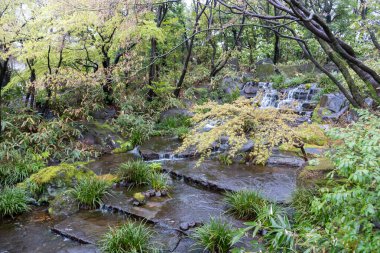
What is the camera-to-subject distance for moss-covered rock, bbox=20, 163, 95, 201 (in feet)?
22.1

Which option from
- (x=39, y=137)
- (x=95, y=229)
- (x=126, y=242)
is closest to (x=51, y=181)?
(x=95, y=229)

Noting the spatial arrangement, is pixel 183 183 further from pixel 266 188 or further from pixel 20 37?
pixel 20 37

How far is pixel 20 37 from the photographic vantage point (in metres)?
9.45

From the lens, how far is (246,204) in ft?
18.4

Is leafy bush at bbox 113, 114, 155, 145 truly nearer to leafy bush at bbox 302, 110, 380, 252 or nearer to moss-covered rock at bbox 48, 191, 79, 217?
moss-covered rock at bbox 48, 191, 79, 217

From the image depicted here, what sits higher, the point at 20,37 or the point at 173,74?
the point at 20,37

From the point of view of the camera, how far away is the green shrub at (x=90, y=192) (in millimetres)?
6262

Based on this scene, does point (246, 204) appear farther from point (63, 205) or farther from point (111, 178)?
A: point (63, 205)

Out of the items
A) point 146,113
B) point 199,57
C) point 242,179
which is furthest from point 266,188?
point 199,57

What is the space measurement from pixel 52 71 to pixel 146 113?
4.49m

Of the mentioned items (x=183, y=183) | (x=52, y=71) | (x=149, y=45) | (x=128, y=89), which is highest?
(x=149, y=45)

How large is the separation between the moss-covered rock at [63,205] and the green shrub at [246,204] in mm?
3283

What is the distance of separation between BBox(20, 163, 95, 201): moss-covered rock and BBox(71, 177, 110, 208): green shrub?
1.47ft

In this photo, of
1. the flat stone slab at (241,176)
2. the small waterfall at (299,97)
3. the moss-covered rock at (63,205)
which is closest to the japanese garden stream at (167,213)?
the flat stone slab at (241,176)
